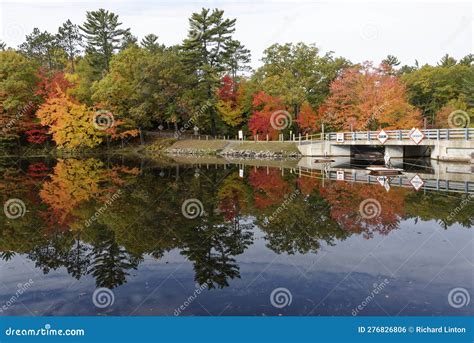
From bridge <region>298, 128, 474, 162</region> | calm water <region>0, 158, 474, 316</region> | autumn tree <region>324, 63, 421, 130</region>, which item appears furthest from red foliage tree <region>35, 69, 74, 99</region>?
calm water <region>0, 158, 474, 316</region>

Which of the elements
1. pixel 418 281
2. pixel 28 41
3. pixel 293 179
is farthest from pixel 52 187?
pixel 28 41

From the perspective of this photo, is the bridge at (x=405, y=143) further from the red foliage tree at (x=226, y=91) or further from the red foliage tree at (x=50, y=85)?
the red foliage tree at (x=50, y=85)

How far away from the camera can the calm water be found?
820 centimetres

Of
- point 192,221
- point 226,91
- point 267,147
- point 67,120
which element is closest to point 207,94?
point 226,91

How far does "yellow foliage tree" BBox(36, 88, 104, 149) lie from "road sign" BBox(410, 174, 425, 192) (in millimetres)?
42691

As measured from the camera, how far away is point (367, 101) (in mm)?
45312

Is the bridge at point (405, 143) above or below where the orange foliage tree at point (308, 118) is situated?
below

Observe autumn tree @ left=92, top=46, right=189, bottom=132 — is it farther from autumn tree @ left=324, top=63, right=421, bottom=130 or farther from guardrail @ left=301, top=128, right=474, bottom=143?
guardrail @ left=301, top=128, right=474, bottom=143

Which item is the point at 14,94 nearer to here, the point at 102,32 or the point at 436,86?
the point at 102,32

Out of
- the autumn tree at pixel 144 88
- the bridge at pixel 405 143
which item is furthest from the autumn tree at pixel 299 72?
the autumn tree at pixel 144 88

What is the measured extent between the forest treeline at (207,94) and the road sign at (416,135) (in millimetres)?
8702

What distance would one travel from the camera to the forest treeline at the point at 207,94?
47.2 meters

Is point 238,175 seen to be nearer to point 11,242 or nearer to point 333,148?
point 11,242

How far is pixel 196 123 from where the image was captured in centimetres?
6016
